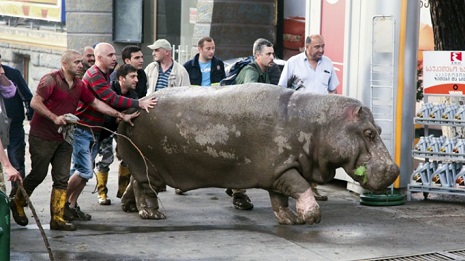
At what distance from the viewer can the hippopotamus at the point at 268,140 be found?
35.2 feet

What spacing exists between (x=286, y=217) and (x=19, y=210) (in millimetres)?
2606

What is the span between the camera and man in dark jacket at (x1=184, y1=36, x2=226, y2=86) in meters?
13.3

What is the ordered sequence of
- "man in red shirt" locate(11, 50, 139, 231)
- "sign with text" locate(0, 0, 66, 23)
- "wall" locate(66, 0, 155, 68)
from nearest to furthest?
"man in red shirt" locate(11, 50, 139, 231), "wall" locate(66, 0, 155, 68), "sign with text" locate(0, 0, 66, 23)

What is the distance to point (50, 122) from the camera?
34.6 ft

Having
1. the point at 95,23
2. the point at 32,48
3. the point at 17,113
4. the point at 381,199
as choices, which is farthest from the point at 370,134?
the point at 32,48

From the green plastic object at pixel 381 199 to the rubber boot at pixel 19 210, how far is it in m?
3.79

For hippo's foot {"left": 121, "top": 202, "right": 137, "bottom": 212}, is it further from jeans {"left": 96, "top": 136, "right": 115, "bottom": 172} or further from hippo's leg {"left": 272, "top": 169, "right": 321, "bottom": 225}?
hippo's leg {"left": 272, "top": 169, "right": 321, "bottom": 225}

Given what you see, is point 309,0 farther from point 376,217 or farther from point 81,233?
point 81,233

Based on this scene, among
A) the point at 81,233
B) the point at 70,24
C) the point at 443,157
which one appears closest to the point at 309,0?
the point at 443,157

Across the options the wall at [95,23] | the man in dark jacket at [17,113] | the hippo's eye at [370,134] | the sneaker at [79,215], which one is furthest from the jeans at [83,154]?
the wall at [95,23]

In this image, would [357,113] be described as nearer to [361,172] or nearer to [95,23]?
[361,172]

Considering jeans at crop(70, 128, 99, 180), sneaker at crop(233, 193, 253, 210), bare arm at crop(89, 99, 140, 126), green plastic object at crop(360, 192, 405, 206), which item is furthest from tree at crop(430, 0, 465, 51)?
jeans at crop(70, 128, 99, 180)

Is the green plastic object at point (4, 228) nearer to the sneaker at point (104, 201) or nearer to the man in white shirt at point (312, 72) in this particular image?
the sneaker at point (104, 201)

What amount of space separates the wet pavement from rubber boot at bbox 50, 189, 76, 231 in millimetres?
116
